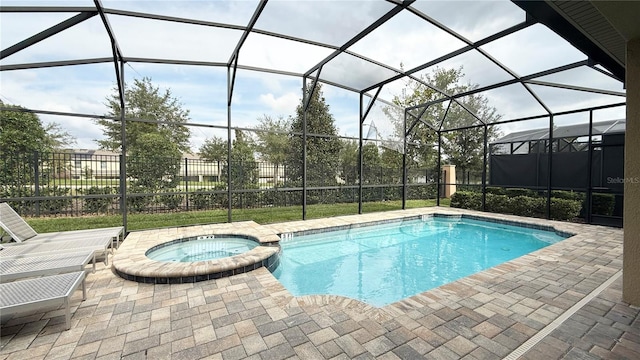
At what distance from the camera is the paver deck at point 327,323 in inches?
93.4

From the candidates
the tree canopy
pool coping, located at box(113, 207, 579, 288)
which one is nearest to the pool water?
pool coping, located at box(113, 207, 579, 288)

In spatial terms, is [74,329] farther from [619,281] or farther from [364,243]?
[619,281]

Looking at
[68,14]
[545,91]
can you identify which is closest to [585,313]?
[545,91]

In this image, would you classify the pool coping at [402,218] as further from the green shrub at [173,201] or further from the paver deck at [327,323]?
the green shrub at [173,201]

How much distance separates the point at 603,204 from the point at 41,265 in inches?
514

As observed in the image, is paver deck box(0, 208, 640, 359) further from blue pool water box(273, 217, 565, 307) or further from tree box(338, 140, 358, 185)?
tree box(338, 140, 358, 185)

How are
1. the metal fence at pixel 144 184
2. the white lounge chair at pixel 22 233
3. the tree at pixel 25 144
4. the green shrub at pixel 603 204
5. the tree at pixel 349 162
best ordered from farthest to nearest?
the tree at pixel 349 162 < the green shrub at pixel 603 204 < the metal fence at pixel 144 184 < the tree at pixel 25 144 < the white lounge chair at pixel 22 233

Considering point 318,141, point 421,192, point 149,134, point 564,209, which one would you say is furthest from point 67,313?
point 421,192

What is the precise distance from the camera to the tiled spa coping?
12.9 ft

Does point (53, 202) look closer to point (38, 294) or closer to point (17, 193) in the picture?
point (17, 193)

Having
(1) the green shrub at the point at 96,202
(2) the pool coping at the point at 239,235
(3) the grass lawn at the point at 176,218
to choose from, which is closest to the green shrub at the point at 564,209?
(2) the pool coping at the point at 239,235

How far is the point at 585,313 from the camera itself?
3.07 meters

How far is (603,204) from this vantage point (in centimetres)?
839

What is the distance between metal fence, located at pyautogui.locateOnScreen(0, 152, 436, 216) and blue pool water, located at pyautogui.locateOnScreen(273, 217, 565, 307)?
2164mm
